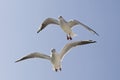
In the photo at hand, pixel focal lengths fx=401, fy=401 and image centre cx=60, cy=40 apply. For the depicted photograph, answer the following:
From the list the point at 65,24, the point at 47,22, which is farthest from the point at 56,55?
the point at 47,22

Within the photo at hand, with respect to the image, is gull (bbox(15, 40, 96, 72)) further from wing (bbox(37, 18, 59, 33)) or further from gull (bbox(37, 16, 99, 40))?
wing (bbox(37, 18, 59, 33))

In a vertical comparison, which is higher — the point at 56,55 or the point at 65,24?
the point at 65,24

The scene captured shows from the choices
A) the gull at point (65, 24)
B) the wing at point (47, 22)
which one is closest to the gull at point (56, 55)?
the gull at point (65, 24)

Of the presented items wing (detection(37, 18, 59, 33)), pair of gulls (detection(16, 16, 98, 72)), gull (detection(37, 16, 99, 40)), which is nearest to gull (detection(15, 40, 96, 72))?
pair of gulls (detection(16, 16, 98, 72))

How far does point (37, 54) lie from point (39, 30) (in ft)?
3.37

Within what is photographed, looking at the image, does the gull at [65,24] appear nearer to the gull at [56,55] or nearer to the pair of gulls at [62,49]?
the pair of gulls at [62,49]

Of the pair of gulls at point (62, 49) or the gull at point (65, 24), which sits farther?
the gull at point (65, 24)

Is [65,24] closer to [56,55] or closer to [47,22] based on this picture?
[47,22]

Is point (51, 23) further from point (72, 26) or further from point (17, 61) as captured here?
point (17, 61)

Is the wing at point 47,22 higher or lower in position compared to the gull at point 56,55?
higher

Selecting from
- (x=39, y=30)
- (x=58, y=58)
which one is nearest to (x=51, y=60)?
(x=58, y=58)

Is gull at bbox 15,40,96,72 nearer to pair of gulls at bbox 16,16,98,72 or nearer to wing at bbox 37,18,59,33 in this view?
pair of gulls at bbox 16,16,98,72

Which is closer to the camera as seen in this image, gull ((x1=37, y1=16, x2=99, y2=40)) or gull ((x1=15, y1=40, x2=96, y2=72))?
gull ((x1=15, y1=40, x2=96, y2=72))

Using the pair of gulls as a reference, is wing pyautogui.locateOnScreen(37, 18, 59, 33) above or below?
above
